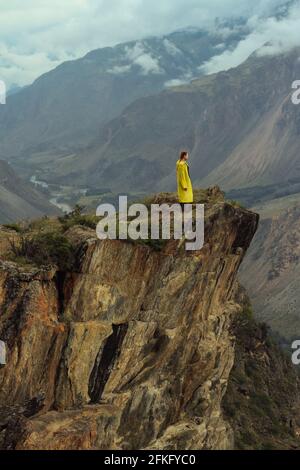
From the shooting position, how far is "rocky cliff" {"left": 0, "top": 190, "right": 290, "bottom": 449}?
27.4m

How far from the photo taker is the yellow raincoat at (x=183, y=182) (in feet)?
105

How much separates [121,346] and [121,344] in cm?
8

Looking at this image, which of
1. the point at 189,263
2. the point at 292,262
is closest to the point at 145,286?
the point at 189,263

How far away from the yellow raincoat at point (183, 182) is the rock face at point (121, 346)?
1.21 metres
